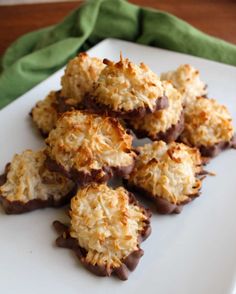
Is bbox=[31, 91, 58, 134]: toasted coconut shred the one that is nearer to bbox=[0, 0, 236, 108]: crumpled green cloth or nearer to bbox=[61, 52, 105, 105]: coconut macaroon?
bbox=[61, 52, 105, 105]: coconut macaroon

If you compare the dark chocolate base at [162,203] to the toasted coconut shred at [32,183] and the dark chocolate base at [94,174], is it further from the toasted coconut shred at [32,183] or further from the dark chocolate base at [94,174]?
the toasted coconut shred at [32,183]

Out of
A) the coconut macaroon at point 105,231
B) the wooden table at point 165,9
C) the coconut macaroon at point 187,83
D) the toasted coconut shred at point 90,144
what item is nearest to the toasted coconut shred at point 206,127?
the coconut macaroon at point 187,83

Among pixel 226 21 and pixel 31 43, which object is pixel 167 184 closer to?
pixel 31 43

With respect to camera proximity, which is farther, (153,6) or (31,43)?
(153,6)

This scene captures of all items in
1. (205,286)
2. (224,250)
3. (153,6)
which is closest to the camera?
(205,286)

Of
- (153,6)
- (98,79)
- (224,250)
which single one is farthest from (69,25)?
(224,250)

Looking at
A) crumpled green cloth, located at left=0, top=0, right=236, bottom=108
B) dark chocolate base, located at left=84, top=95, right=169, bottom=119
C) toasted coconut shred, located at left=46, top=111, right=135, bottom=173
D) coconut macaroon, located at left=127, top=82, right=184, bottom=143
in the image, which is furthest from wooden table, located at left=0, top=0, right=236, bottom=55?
toasted coconut shred, located at left=46, top=111, right=135, bottom=173
